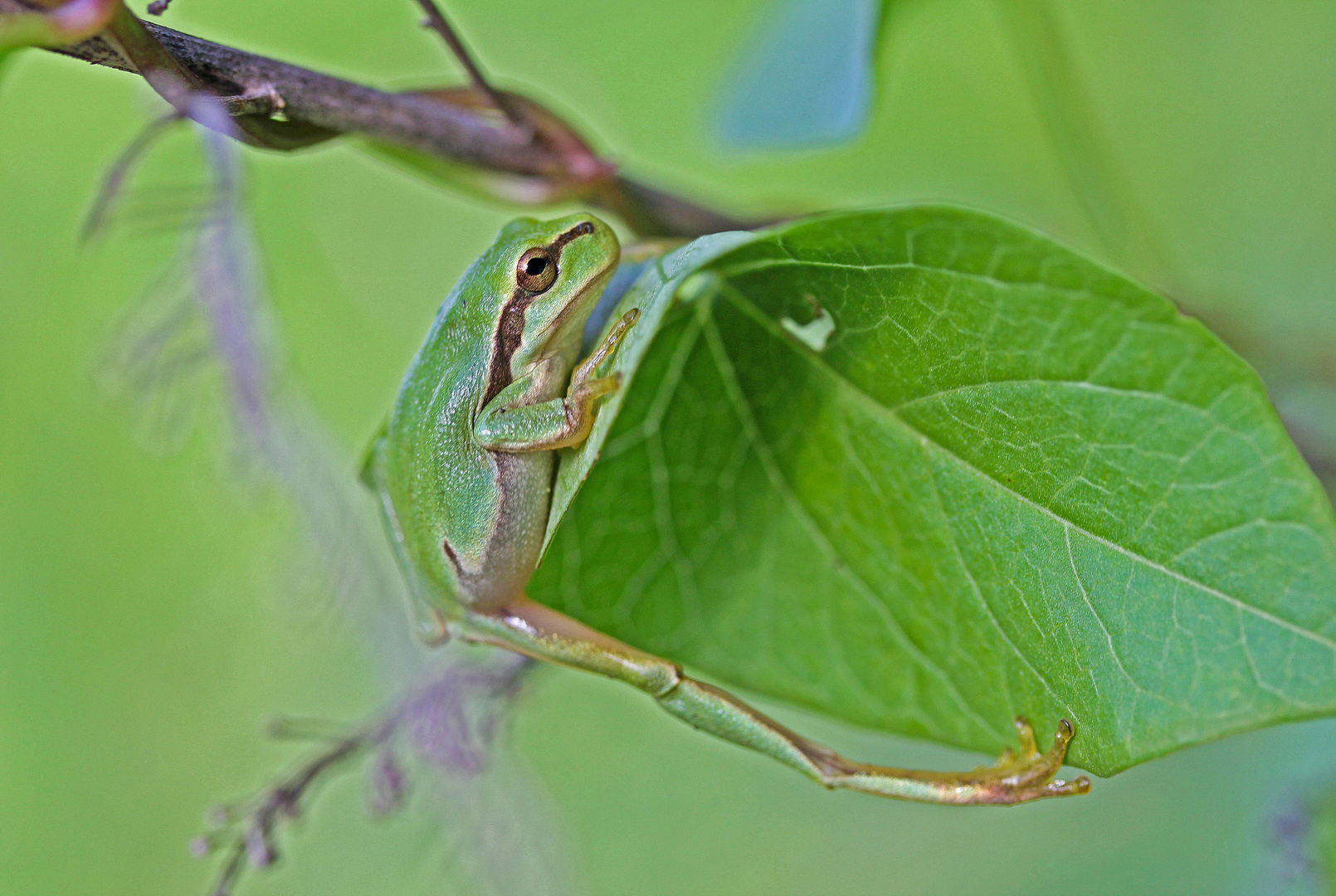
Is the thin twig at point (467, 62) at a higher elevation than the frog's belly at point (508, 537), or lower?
higher

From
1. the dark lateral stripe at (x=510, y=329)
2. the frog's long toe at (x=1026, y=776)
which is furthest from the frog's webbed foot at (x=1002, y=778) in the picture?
the dark lateral stripe at (x=510, y=329)

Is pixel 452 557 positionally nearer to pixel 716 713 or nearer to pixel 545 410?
pixel 545 410

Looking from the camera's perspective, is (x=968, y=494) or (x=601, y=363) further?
(x=601, y=363)

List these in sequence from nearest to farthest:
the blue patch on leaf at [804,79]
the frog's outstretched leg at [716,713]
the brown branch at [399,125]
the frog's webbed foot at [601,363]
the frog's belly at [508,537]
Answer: the brown branch at [399,125]
the frog's webbed foot at [601,363]
the frog's outstretched leg at [716,713]
the frog's belly at [508,537]
the blue patch on leaf at [804,79]

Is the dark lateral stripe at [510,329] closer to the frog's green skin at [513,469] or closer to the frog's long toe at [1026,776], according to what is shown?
the frog's green skin at [513,469]

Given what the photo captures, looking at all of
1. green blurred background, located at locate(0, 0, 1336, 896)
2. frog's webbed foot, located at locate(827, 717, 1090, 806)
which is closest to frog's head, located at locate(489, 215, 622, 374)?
frog's webbed foot, located at locate(827, 717, 1090, 806)

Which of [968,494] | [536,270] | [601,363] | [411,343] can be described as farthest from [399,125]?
[411,343]
